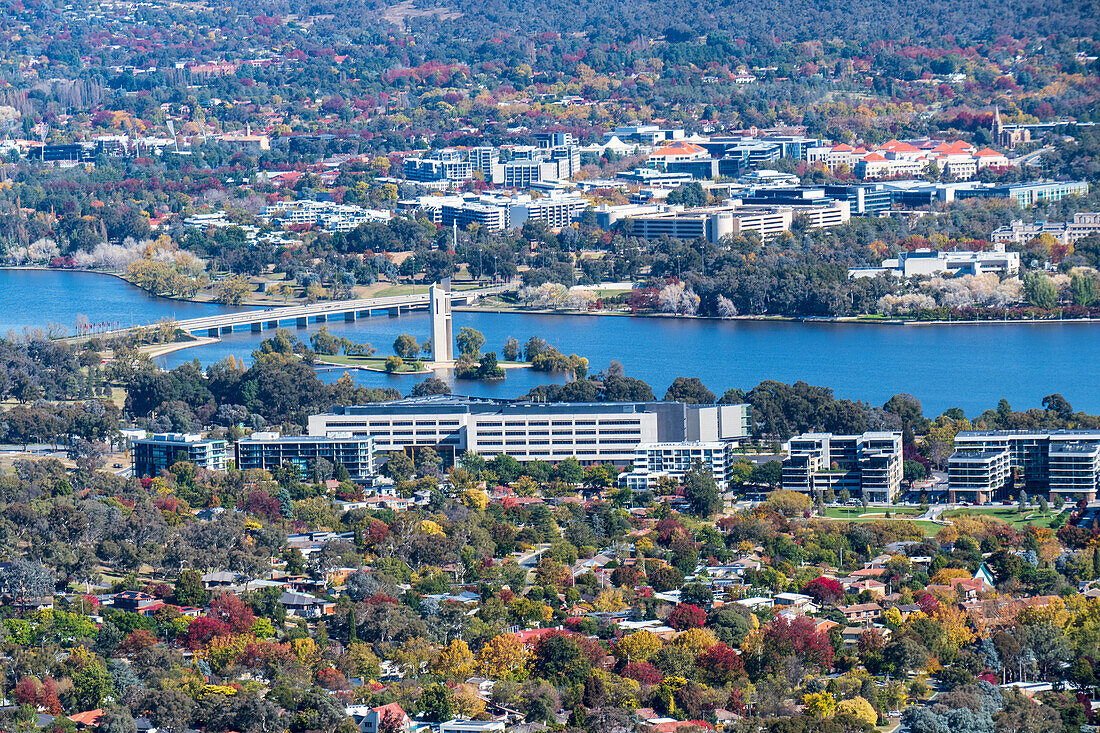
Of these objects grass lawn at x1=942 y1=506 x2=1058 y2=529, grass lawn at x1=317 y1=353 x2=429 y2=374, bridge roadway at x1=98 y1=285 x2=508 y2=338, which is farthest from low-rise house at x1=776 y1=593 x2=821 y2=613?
bridge roadway at x1=98 y1=285 x2=508 y2=338

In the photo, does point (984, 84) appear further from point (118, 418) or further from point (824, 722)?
point (824, 722)

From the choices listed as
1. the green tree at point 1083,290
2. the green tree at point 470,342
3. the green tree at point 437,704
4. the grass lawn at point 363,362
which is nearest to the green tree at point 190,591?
the green tree at point 437,704

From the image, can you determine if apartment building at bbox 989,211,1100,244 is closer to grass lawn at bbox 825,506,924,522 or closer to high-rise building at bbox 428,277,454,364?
high-rise building at bbox 428,277,454,364

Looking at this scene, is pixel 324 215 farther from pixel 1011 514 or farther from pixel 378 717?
pixel 378 717

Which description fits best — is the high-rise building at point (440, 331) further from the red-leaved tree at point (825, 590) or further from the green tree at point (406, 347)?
the red-leaved tree at point (825, 590)

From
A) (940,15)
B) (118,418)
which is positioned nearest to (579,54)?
(940,15)

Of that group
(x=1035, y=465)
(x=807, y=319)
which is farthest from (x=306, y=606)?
(x=807, y=319)
